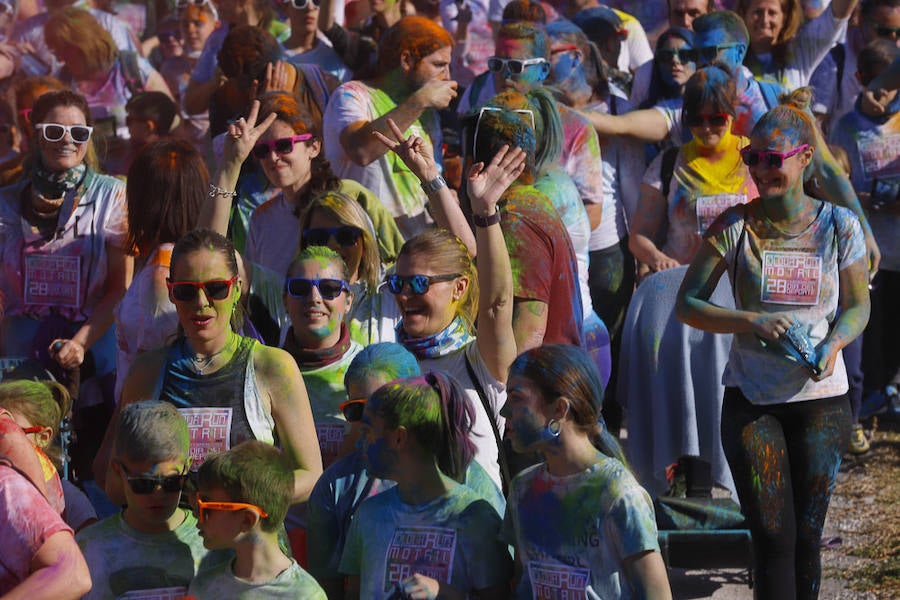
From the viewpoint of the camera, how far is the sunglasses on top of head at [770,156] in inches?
185

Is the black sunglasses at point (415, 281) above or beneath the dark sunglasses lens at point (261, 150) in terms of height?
beneath

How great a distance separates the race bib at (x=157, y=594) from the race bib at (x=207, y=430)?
453 mm

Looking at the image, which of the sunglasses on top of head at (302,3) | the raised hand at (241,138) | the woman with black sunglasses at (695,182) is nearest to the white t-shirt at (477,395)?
the raised hand at (241,138)

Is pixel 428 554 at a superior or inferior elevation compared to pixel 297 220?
inferior

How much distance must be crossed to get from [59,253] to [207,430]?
2.01 meters

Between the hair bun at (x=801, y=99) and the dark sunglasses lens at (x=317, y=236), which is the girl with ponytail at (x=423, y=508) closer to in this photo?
the dark sunglasses lens at (x=317, y=236)

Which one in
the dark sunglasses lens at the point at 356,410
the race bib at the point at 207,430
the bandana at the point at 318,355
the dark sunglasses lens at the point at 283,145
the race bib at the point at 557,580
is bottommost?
the race bib at the point at 557,580

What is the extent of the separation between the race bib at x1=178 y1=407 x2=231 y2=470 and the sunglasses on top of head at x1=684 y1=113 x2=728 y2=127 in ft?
9.86

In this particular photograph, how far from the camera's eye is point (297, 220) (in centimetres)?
560

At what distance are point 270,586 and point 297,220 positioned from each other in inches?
90.6

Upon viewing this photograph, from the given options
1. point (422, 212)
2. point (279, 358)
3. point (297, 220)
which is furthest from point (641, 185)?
point (279, 358)

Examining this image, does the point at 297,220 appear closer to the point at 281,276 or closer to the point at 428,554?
the point at 281,276

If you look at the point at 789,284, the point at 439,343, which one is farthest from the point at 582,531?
the point at 789,284

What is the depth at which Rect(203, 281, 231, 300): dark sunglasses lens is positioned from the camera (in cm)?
421
